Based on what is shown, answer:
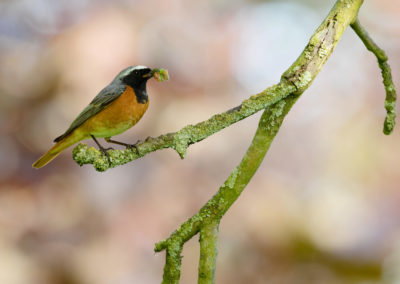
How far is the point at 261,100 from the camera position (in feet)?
5.46

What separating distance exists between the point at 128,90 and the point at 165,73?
543 millimetres

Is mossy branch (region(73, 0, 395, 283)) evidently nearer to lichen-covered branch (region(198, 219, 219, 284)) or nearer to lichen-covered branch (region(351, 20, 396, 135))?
lichen-covered branch (region(198, 219, 219, 284))

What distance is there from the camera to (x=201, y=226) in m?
1.61

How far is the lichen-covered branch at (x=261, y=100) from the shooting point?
5.04ft

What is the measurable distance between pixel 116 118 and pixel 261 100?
2.79ft

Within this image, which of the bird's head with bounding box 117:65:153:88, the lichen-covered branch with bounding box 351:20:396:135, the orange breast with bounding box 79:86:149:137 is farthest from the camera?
the bird's head with bounding box 117:65:153:88

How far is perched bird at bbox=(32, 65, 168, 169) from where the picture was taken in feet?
7.57

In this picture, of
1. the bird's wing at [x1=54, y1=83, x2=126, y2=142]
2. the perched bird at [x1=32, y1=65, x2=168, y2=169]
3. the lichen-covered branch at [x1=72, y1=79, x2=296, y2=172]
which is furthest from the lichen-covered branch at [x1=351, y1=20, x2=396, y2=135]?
the bird's wing at [x1=54, y1=83, x2=126, y2=142]

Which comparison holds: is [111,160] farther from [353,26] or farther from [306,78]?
[353,26]

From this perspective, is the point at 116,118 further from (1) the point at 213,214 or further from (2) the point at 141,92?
(1) the point at 213,214

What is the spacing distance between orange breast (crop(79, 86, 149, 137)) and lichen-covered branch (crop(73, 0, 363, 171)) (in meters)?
0.68

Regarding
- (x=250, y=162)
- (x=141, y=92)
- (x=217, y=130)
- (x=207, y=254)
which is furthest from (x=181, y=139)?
(x=141, y=92)

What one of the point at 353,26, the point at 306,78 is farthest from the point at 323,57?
the point at 353,26

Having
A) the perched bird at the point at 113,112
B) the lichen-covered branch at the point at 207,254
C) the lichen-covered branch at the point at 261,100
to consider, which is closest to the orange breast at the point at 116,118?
the perched bird at the point at 113,112
